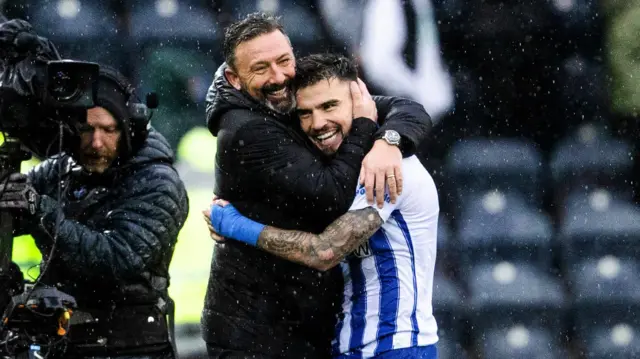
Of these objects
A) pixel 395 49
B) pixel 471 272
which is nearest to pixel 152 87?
pixel 395 49

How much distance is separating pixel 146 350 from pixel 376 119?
1309mm

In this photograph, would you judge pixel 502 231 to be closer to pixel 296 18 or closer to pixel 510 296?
pixel 510 296

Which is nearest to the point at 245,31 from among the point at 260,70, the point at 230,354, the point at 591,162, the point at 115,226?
the point at 260,70

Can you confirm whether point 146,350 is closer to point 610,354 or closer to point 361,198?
point 361,198

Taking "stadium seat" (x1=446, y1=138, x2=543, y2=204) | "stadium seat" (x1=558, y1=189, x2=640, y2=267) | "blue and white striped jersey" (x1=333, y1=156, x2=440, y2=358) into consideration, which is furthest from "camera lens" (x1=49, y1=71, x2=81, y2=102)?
"stadium seat" (x1=558, y1=189, x2=640, y2=267)

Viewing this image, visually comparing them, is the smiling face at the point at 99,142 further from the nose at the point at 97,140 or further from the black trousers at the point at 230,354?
the black trousers at the point at 230,354

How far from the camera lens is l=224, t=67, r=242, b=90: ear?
559 centimetres

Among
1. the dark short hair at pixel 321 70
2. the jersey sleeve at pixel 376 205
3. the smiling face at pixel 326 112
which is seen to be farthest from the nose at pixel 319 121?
the jersey sleeve at pixel 376 205

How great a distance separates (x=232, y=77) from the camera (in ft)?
18.4

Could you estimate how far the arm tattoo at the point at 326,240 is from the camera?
17.3 ft

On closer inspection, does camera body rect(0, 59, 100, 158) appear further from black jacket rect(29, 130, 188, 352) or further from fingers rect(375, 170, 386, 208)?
fingers rect(375, 170, 386, 208)

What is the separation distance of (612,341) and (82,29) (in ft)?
9.32

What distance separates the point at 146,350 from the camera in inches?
243

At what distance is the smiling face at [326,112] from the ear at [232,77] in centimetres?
23
